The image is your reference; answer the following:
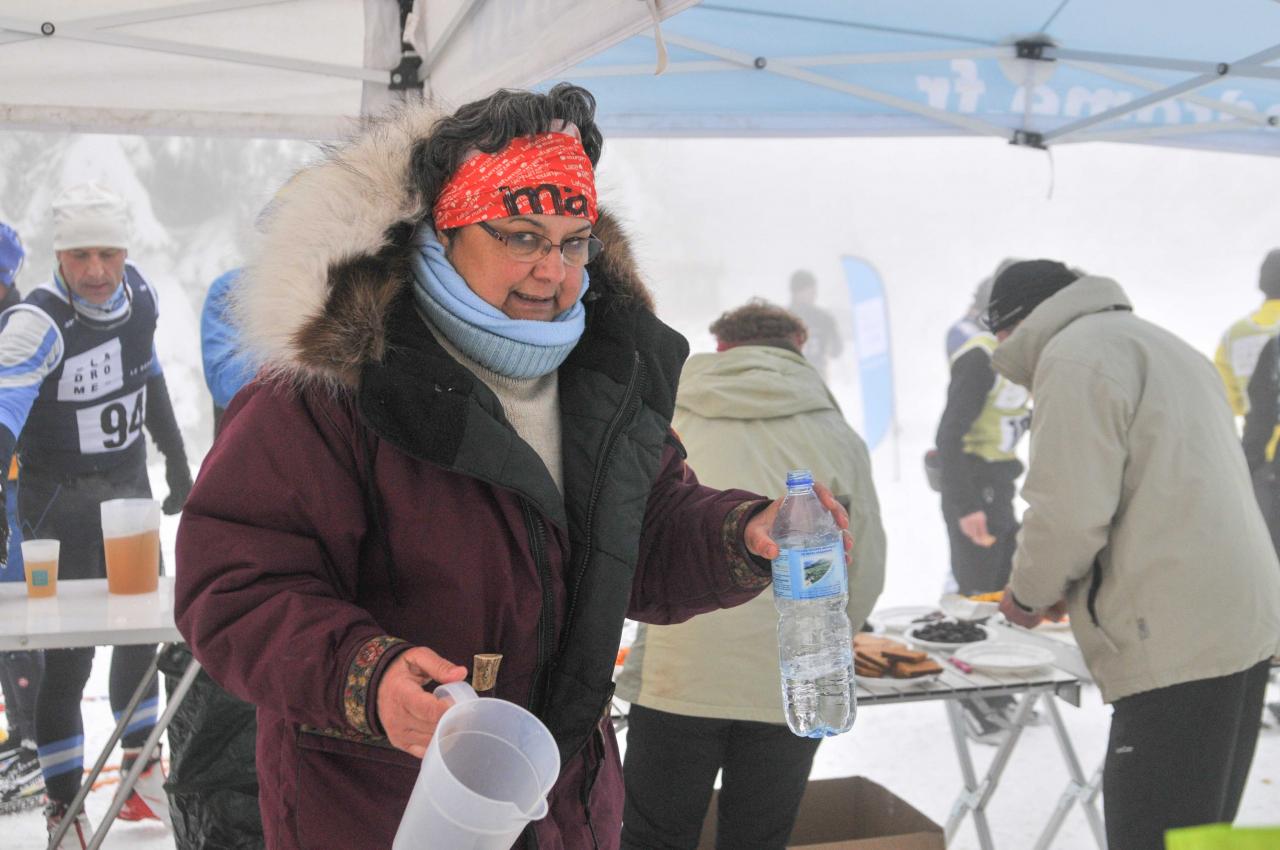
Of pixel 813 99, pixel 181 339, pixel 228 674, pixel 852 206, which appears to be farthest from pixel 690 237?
pixel 228 674

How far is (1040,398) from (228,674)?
2.02 metres

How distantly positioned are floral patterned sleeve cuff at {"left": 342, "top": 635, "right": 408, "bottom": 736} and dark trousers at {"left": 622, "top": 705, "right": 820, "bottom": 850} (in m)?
1.70

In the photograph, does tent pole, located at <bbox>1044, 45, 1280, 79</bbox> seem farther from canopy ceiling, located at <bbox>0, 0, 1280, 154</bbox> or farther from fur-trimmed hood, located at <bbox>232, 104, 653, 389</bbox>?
fur-trimmed hood, located at <bbox>232, 104, 653, 389</bbox>

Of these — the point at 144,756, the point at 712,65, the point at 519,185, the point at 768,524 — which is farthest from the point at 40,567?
the point at 712,65

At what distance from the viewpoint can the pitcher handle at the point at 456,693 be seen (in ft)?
3.96

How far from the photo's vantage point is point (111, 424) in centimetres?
466

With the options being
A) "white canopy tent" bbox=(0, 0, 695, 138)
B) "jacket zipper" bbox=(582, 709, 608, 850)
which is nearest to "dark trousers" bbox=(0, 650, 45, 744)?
"white canopy tent" bbox=(0, 0, 695, 138)

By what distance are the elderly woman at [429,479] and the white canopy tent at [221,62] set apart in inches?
69.0

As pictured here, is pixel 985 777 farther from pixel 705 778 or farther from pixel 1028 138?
pixel 1028 138

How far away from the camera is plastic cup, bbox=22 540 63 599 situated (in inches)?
119

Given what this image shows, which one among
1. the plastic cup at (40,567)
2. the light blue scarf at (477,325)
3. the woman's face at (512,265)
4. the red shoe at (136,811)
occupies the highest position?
the woman's face at (512,265)

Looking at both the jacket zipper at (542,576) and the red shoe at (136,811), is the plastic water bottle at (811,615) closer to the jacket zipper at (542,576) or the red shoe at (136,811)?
the jacket zipper at (542,576)

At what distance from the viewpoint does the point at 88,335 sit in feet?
15.0

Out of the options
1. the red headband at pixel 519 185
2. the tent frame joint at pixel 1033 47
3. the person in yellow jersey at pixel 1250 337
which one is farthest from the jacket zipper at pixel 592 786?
the person in yellow jersey at pixel 1250 337
